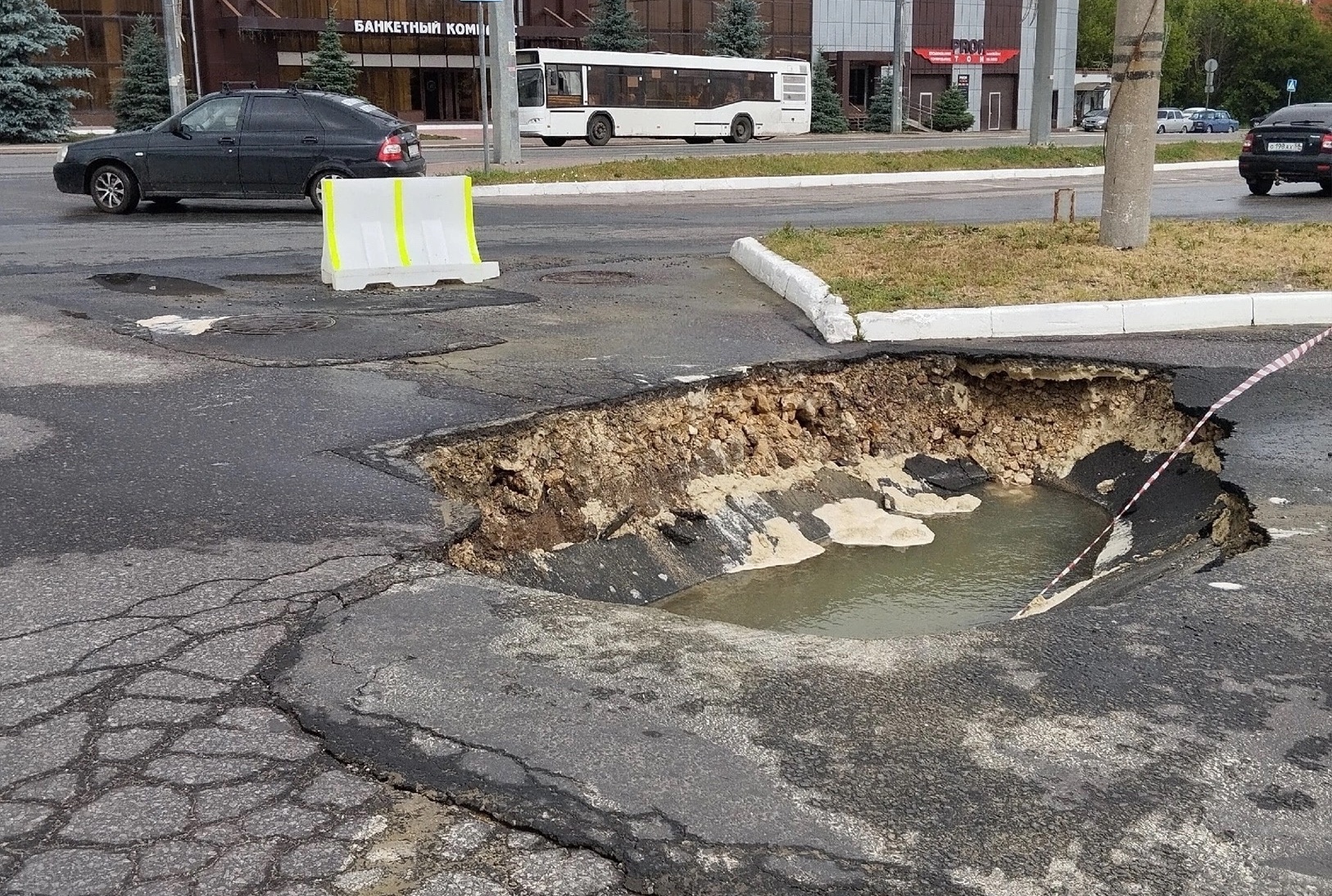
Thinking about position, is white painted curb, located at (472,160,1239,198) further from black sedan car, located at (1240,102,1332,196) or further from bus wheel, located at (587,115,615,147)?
bus wheel, located at (587,115,615,147)

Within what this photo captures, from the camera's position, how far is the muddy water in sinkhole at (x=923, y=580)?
690cm

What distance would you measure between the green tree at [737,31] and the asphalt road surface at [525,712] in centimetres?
5463

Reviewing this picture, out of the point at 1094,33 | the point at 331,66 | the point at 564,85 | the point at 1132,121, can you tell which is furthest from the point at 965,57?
the point at 1132,121

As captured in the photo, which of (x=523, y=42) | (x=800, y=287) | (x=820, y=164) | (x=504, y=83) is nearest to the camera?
(x=800, y=287)

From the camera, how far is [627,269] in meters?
13.0

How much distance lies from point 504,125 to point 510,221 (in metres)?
9.29

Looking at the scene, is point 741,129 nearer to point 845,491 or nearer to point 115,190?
point 115,190

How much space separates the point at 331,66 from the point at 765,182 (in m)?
30.6

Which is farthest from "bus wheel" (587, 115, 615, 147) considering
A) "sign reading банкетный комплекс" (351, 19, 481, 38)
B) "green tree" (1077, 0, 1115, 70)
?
"green tree" (1077, 0, 1115, 70)

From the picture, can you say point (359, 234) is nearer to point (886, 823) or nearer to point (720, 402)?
point (720, 402)

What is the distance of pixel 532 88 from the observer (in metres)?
38.6

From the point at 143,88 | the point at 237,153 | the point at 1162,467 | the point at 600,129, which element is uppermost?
the point at 143,88

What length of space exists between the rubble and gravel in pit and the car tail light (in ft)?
34.3

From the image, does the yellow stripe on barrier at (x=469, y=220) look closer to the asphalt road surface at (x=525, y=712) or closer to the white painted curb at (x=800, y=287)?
the white painted curb at (x=800, y=287)
